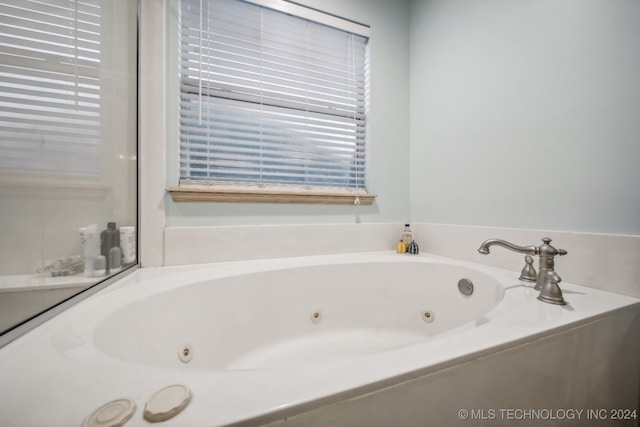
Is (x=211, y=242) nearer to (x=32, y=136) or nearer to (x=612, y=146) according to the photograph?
(x=32, y=136)

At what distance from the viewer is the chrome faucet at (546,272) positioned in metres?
0.63

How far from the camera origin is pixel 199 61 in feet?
3.62

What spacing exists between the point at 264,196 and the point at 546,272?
111 centimetres

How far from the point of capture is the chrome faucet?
63 centimetres

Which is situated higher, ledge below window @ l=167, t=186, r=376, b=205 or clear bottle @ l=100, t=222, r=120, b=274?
ledge below window @ l=167, t=186, r=376, b=205

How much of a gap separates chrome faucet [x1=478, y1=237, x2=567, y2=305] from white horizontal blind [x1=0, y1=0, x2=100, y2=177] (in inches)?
50.5

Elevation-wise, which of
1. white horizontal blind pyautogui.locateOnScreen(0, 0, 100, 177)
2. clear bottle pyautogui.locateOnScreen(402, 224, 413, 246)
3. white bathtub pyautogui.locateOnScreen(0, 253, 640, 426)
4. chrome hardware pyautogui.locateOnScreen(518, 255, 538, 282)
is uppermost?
white horizontal blind pyautogui.locateOnScreen(0, 0, 100, 177)

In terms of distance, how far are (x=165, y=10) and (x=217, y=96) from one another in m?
0.39

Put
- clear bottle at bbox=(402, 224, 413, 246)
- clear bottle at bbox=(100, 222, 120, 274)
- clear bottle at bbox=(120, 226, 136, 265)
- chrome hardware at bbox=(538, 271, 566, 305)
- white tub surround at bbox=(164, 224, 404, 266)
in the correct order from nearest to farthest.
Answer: chrome hardware at bbox=(538, 271, 566, 305) → clear bottle at bbox=(100, 222, 120, 274) → clear bottle at bbox=(120, 226, 136, 265) → white tub surround at bbox=(164, 224, 404, 266) → clear bottle at bbox=(402, 224, 413, 246)

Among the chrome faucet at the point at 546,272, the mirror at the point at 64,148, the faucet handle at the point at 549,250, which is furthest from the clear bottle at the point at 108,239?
the faucet handle at the point at 549,250

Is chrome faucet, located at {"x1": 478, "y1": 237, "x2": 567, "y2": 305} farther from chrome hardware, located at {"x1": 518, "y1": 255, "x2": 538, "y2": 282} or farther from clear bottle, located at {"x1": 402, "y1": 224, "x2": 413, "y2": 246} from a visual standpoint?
clear bottle, located at {"x1": 402, "y1": 224, "x2": 413, "y2": 246}

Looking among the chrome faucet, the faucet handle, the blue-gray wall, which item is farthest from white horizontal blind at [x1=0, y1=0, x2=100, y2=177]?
the blue-gray wall

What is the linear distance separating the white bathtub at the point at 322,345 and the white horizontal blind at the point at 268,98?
525 millimetres

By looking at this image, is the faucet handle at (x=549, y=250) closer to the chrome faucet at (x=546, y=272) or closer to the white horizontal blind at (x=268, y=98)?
the chrome faucet at (x=546, y=272)
